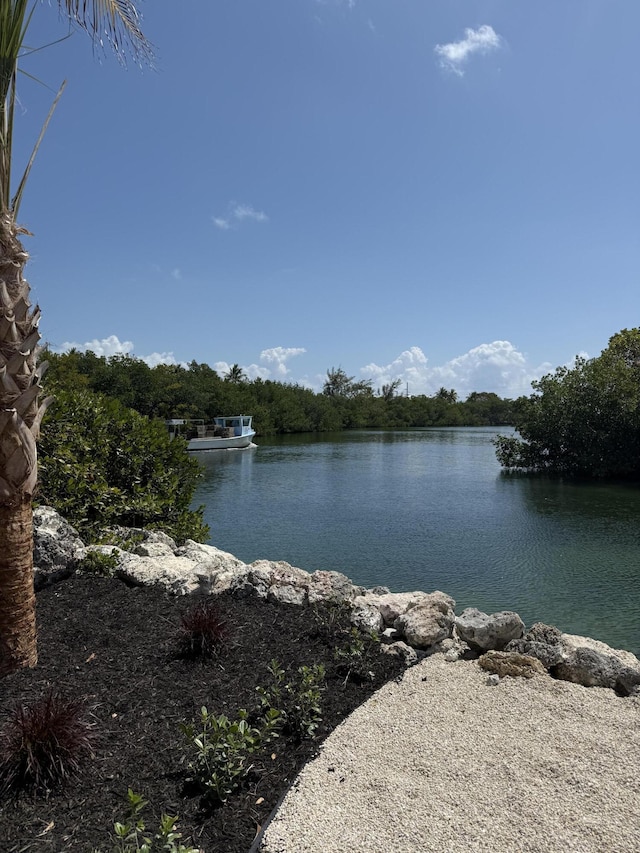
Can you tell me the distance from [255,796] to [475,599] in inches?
206

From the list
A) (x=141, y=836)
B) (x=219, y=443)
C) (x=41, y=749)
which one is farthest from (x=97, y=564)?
(x=219, y=443)

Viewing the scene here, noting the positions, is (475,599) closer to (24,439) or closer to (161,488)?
(161,488)

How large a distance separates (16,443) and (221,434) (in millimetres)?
33544

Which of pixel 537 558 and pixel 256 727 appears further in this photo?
pixel 537 558

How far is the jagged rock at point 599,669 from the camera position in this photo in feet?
12.4

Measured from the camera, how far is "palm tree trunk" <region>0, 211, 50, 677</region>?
295cm

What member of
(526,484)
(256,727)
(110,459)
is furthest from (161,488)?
(526,484)

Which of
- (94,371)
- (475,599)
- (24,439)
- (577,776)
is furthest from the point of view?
(94,371)

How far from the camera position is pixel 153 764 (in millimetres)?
2590

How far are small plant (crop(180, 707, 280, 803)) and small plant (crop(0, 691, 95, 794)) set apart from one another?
482mm

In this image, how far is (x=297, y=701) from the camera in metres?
3.07

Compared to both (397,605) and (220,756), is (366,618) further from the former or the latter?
(220,756)

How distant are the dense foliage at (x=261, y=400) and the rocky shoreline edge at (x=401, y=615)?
7.68 metres

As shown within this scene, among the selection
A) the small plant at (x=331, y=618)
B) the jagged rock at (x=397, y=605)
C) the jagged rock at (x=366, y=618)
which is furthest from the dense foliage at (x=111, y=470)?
the jagged rock at (x=397, y=605)
